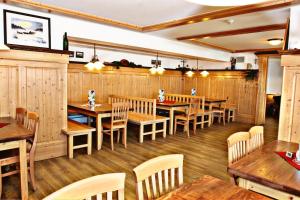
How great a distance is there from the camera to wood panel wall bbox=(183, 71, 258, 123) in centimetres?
731

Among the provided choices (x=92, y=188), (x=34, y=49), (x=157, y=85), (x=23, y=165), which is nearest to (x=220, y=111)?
(x=157, y=85)

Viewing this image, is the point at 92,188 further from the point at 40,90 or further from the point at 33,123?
the point at 40,90

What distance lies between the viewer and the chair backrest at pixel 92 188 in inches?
38.5

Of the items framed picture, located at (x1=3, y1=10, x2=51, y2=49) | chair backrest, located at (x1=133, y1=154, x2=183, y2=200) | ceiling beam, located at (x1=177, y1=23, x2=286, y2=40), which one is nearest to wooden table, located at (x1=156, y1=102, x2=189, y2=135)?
ceiling beam, located at (x1=177, y1=23, x2=286, y2=40)

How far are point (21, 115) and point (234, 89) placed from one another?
269 inches

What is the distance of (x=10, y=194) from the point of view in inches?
99.0

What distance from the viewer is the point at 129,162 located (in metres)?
3.58

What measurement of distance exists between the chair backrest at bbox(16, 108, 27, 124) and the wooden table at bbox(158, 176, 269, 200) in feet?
8.35

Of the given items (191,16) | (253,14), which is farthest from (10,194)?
(253,14)

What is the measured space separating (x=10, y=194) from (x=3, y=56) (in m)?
1.91

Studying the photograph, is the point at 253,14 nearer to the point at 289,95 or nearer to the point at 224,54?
the point at 289,95

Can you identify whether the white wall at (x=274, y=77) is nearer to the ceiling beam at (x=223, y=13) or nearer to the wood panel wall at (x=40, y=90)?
the ceiling beam at (x=223, y=13)

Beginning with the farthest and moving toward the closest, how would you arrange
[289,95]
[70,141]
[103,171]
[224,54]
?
[224,54], [70,141], [103,171], [289,95]

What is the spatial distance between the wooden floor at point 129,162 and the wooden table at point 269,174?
4.59 ft
